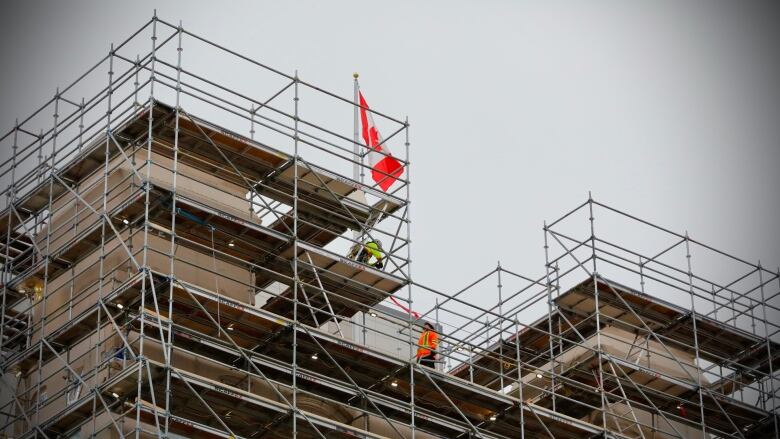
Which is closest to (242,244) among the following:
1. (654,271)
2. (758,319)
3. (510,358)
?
(510,358)

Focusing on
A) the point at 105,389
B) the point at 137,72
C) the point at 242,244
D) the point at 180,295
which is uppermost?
the point at 137,72

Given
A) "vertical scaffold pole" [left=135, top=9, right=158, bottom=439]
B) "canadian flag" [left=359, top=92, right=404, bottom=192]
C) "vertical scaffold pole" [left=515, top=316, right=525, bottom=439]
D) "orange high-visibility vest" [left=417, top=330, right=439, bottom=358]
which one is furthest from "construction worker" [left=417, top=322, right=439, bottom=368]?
"vertical scaffold pole" [left=135, top=9, right=158, bottom=439]

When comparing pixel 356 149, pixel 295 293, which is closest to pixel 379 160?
pixel 356 149

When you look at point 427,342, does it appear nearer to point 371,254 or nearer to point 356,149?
point 371,254

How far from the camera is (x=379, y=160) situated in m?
51.2

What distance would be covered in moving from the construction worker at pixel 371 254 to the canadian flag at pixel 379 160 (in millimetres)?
2731

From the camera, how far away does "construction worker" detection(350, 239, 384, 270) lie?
4162cm

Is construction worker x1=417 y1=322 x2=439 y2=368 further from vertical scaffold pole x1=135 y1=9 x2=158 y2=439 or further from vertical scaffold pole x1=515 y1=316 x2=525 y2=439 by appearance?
vertical scaffold pole x1=135 y1=9 x2=158 y2=439

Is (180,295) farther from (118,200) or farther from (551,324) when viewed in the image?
(551,324)

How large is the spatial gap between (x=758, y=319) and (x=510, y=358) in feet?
25.7

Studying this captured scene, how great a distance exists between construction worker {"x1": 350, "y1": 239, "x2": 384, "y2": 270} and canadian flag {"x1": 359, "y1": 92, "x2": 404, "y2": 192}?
108 inches

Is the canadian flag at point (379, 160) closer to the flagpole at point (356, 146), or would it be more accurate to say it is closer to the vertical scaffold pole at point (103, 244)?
the flagpole at point (356, 146)

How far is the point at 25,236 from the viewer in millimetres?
42000

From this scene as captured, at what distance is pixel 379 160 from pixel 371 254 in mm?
9001
